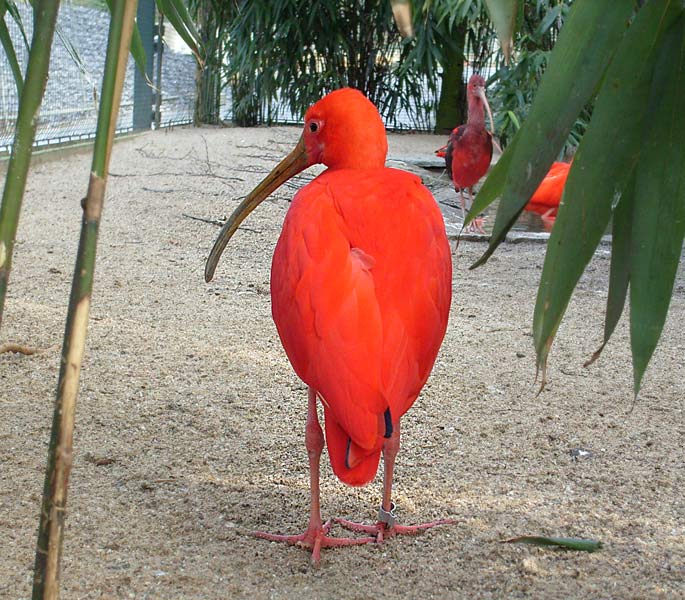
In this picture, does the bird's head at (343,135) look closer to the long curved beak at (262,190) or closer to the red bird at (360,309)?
the long curved beak at (262,190)

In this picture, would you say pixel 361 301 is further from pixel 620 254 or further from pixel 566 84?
pixel 566 84

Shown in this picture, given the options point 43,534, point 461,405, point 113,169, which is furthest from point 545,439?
point 113,169

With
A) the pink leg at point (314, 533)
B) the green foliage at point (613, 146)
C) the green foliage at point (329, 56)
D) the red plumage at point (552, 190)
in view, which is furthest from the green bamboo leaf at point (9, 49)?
the green foliage at point (329, 56)

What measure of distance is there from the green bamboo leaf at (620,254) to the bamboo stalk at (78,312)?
0.74m

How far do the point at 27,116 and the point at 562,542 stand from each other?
157cm

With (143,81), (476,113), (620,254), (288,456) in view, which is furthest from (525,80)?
(620,254)

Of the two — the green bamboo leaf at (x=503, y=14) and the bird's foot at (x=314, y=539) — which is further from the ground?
the green bamboo leaf at (x=503, y=14)

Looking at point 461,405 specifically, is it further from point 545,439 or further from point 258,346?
point 258,346

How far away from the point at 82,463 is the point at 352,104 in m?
1.22

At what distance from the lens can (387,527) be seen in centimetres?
220

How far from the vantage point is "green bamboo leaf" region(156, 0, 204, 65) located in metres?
1.78

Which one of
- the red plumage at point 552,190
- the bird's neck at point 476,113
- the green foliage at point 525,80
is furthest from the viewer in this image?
the green foliage at point 525,80

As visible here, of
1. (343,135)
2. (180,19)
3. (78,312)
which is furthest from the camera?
(343,135)

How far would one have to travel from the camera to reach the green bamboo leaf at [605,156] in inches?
42.8
